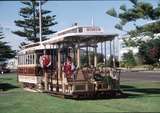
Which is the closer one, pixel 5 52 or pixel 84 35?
pixel 84 35

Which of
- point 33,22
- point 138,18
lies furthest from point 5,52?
point 138,18

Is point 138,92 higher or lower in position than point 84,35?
lower

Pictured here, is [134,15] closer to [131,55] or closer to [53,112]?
[53,112]

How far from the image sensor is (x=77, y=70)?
70.1ft

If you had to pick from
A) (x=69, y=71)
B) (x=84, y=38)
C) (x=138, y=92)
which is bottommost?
(x=138, y=92)

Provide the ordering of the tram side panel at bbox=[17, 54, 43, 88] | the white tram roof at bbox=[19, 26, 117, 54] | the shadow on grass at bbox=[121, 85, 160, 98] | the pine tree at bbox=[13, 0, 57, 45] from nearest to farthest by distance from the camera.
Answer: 1. the white tram roof at bbox=[19, 26, 117, 54]
2. the shadow on grass at bbox=[121, 85, 160, 98]
3. the tram side panel at bbox=[17, 54, 43, 88]
4. the pine tree at bbox=[13, 0, 57, 45]

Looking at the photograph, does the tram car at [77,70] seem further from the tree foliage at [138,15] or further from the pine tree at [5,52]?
the pine tree at [5,52]

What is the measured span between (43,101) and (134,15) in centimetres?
1288

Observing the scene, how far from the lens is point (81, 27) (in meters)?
21.9

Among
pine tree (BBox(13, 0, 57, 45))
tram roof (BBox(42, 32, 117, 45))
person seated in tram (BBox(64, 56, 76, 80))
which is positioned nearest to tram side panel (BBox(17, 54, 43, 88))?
tram roof (BBox(42, 32, 117, 45))

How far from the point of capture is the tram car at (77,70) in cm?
2119

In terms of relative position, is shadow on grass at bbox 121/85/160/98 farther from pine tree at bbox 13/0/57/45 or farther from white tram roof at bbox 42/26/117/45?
pine tree at bbox 13/0/57/45

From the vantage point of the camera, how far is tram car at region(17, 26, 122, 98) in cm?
2119

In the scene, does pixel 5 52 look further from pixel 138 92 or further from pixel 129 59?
pixel 138 92
